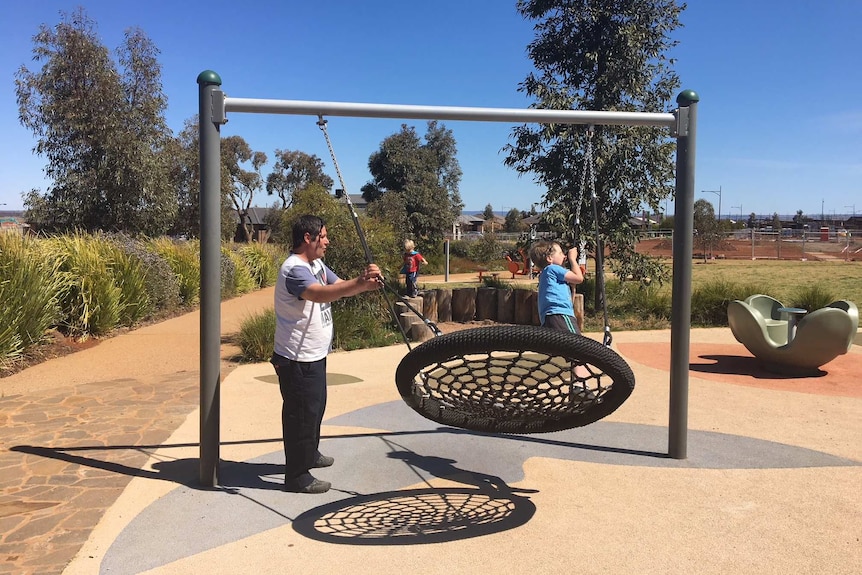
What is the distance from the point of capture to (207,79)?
13.6ft

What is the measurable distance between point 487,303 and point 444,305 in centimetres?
81

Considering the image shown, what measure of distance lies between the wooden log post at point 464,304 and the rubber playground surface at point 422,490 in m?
5.37

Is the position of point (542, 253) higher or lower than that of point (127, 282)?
higher

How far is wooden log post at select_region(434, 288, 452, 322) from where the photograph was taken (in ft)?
40.0

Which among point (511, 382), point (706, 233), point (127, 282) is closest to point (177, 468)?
point (511, 382)

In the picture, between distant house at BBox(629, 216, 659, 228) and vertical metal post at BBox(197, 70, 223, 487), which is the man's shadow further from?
distant house at BBox(629, 216, 659, 228)

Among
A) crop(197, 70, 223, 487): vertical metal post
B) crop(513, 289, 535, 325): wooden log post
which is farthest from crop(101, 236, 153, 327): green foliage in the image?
crop(197, 70, 223, 487): vertical metal post

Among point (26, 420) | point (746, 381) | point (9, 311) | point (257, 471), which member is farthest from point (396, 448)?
point (9, 311)

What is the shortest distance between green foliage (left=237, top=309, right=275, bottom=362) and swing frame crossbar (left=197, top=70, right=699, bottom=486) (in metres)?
4.28

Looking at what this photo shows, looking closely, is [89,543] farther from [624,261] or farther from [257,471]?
[624,261]

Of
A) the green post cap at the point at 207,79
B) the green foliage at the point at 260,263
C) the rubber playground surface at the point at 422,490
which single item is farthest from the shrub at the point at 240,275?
the green post cap at the point at 207,79

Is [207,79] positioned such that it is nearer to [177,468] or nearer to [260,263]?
[177,468]

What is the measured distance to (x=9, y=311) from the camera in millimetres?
7844

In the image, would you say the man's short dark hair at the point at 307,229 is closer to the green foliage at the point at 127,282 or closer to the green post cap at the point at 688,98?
the green post cap at the point at 688,98
